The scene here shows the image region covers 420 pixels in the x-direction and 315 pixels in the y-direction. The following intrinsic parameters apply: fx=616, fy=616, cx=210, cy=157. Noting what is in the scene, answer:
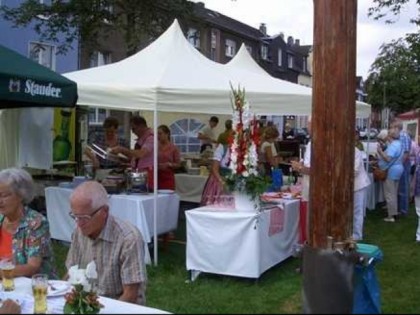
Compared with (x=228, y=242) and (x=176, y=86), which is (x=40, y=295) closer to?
(x=228, y=242)

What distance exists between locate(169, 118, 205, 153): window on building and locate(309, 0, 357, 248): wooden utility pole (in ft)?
41.7

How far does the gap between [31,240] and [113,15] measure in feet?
42.4

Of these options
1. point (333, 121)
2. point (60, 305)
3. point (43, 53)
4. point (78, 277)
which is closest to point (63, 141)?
point (333, 121)

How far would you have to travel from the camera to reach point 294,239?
285 inches

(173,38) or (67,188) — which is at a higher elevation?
(173,38)

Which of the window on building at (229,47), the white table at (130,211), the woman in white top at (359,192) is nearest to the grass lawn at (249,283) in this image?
the white table at (130,211)

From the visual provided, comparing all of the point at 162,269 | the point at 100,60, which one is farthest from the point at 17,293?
the point at 100,60

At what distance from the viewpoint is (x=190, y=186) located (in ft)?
35.5

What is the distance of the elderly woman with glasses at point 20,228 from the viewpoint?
3.61m

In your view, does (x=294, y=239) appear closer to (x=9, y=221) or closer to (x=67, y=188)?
(x=67, y=188)

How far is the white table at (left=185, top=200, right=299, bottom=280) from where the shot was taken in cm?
594

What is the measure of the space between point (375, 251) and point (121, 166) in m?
5.80

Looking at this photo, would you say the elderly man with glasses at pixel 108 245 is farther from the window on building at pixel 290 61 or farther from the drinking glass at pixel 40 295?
the window on building at pixel 290 61

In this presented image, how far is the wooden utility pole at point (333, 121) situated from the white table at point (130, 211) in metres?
3.07
